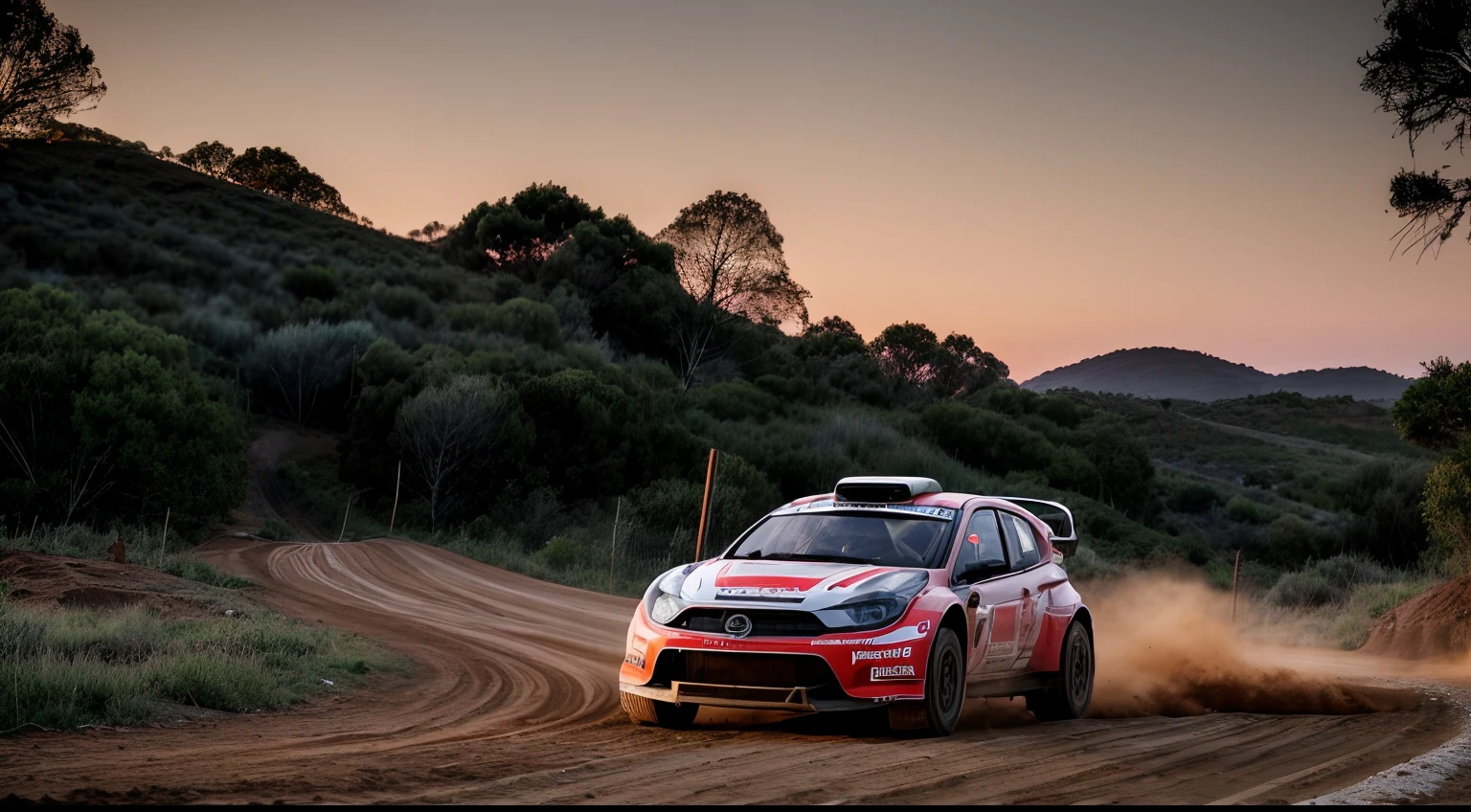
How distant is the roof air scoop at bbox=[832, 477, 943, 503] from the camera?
10352 mm

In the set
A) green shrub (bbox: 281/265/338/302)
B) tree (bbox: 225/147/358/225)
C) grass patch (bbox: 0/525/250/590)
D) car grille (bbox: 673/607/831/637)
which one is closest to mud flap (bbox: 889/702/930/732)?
car grille (bbox: 673/607/831/637)

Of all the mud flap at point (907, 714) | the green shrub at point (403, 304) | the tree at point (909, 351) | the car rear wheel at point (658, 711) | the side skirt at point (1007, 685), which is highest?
the tree at point (909, 351)

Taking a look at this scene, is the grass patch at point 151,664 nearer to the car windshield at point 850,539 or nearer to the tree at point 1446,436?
the car windshield at point 850,539

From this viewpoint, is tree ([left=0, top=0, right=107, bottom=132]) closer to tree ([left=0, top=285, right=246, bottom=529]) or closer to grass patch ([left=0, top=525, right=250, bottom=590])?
tree ([left=0, top=285, right=246, bottom=529])

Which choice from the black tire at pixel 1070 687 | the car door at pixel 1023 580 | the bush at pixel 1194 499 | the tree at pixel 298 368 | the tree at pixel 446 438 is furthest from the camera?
the bush at pixel 1194 499

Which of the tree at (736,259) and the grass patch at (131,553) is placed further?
the tree at (736,259)

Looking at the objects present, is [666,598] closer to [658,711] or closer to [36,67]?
[658,711]

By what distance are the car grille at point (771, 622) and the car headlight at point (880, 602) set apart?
0.15m

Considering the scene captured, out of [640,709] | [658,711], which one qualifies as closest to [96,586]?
[640,709]

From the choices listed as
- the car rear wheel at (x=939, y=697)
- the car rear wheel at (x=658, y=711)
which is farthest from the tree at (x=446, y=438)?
the car rear wheel at (x=939, y=697)

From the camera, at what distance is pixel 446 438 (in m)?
37.5

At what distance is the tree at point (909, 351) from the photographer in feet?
287

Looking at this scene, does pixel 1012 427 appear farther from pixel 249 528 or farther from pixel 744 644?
pixel 744 644

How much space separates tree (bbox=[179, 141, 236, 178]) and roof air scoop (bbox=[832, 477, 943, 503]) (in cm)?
11142
